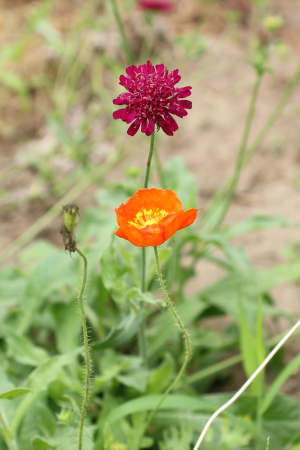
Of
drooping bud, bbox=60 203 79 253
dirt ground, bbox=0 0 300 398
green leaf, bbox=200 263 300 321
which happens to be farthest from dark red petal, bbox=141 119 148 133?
dirt ground, bbox=0 0 300 398

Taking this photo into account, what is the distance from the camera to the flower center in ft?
3.11

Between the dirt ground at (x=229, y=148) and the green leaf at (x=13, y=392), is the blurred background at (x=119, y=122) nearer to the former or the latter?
the dirt ground at (x=229, y=148)

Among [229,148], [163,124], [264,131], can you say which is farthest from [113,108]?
[163,124]

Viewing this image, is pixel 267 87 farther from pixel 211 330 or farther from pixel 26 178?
pixel 211 330

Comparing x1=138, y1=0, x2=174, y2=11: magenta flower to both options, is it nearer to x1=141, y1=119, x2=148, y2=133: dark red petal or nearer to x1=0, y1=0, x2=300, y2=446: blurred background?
x1=0, y1=0, x2=300, y2=446: blurred background

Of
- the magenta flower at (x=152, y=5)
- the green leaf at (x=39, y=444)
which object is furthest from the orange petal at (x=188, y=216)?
the magenta flower at (x=152, y=5)

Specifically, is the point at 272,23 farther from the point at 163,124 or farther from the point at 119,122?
the point at 119,122

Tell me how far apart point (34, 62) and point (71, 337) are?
2533 millimetres

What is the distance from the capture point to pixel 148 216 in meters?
0.96

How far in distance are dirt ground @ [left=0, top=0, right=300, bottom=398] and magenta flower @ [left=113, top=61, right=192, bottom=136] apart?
1060mm

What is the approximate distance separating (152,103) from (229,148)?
200 cm

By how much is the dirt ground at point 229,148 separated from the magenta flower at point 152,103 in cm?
106

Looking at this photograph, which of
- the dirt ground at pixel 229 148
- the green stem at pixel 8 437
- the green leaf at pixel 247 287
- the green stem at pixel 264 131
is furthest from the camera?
the dirt ground at pixel 229 148

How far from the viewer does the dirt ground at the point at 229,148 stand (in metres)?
2.26
